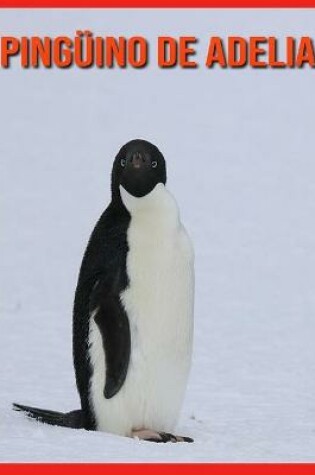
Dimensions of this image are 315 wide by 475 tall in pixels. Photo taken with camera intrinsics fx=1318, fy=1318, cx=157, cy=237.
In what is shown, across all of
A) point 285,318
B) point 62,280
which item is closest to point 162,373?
point 285,318

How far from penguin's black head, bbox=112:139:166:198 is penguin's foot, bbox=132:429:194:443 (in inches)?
43.8

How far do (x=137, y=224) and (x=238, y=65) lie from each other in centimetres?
408

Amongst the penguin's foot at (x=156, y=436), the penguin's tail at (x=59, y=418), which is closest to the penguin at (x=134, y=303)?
the penguin's foot at (x=156, y=436)

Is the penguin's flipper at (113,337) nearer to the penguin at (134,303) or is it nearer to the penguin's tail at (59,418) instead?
the penguin at (134,303)

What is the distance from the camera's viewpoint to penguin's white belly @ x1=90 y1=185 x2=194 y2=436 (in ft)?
20.3

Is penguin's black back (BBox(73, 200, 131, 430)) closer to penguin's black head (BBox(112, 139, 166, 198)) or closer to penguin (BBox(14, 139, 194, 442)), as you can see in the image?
penguin (BBox(14, 139, 194, 442))

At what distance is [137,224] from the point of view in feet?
20.4

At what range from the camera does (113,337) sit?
6121 mm

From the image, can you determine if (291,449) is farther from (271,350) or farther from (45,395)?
(271,350)

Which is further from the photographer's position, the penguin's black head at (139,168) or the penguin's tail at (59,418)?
the penguin's tail at (59,418)

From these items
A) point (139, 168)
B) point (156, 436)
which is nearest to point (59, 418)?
point (156, 436)

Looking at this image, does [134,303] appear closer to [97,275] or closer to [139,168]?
[97,275]

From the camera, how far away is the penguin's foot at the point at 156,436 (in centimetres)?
614

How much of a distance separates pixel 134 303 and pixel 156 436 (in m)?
0.63
